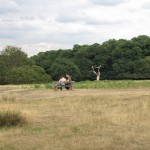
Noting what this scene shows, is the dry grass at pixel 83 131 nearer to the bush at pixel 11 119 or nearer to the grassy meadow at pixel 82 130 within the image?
the grassy meadow at pixel 82 130

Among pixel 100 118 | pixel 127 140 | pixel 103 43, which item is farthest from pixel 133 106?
pixel 103 43

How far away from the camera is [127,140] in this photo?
9.89 meters

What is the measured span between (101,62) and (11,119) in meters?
78.4

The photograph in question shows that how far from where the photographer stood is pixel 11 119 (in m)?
12.8

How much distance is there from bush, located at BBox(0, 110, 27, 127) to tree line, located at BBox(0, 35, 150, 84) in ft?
185

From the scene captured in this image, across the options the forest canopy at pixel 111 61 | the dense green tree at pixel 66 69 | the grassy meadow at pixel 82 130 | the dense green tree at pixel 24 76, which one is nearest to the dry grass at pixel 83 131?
the grassy meadow at pixel 82 130

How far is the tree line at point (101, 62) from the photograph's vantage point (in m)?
79.7

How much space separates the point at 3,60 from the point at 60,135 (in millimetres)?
74752

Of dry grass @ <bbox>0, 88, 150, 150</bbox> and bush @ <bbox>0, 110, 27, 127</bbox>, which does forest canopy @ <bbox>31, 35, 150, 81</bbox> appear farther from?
bush @ <bbox>0, 110, 27, 127</bbox>

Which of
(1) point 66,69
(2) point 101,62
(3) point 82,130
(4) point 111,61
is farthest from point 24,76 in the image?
(3) point 82,130

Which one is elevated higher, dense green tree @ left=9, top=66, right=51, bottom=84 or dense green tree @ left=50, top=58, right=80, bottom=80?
dense green tree @ left=50, top=58, right=80, bottom=80

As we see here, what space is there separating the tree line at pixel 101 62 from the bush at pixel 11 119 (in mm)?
56453

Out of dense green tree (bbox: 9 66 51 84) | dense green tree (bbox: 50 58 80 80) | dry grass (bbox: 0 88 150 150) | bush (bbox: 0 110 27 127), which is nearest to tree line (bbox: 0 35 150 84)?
dense green tree (bbox: 50 58 80 80)

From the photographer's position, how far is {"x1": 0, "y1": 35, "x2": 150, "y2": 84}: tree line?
3137 inches
